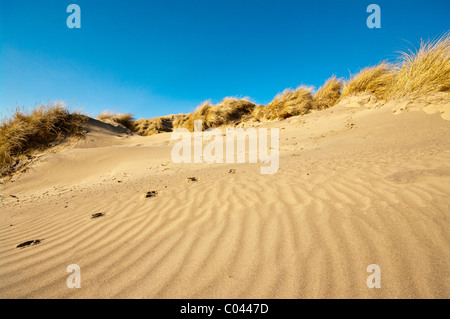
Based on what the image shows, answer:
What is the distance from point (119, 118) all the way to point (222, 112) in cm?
922

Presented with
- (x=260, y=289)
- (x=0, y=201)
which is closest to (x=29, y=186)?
(x=0, y=201)

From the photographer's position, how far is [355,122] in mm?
6703

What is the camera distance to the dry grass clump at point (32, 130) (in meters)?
7.55

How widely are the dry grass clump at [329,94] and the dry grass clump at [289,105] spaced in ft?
1.48

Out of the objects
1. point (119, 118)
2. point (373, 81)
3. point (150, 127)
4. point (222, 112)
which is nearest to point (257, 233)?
point (373, 81)

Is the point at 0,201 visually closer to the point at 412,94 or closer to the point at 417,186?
the point at 417,186

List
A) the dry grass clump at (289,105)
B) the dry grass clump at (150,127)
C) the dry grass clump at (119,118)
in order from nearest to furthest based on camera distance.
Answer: the dry grass clump at (289,105)
the dry grass clump at (119,118)
the dry grass clump at (150,127)

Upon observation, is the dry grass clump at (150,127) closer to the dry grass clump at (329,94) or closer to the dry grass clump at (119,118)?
the dry grass clump at (119,118)

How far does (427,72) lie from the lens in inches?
228

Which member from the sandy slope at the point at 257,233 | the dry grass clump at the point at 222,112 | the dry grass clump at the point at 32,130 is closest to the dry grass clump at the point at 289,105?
the dry grass clump at the point at 222,112

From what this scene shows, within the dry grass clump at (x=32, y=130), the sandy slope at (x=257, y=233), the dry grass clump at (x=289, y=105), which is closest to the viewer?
the sandy slope at (x=257, y=233)
